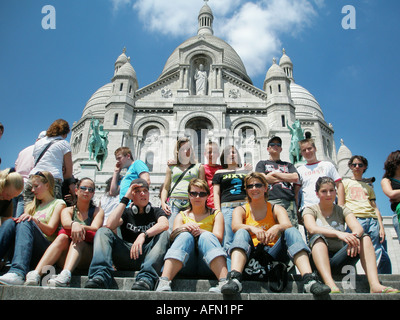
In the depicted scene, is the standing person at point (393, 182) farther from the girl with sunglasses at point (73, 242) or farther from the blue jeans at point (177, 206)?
the girl with sunglasses at point (73, 242)

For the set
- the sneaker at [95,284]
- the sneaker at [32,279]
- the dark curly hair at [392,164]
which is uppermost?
the dark curly hair at [392,164]

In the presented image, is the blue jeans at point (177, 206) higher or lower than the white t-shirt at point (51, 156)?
lower

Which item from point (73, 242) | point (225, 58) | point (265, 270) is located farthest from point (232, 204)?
point (225, 58)

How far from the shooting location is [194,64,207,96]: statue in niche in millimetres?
23391

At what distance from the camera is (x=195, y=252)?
13.9 feet

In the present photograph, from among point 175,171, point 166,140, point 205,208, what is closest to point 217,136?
point 166,140

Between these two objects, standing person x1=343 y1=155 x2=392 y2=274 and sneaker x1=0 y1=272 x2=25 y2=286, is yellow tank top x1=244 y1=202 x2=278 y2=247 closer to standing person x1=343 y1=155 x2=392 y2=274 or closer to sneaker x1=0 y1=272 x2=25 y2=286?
standing person x1=343 y1=155 x2=392 y2=274

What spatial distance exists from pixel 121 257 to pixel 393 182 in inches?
172

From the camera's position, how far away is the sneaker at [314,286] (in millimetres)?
3197

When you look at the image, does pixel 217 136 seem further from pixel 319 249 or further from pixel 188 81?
pixel 319 249

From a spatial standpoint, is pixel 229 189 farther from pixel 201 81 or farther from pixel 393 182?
pixel 201 81

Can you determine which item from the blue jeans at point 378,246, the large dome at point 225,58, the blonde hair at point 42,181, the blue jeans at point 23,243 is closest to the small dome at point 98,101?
the large dome at point 225,58
